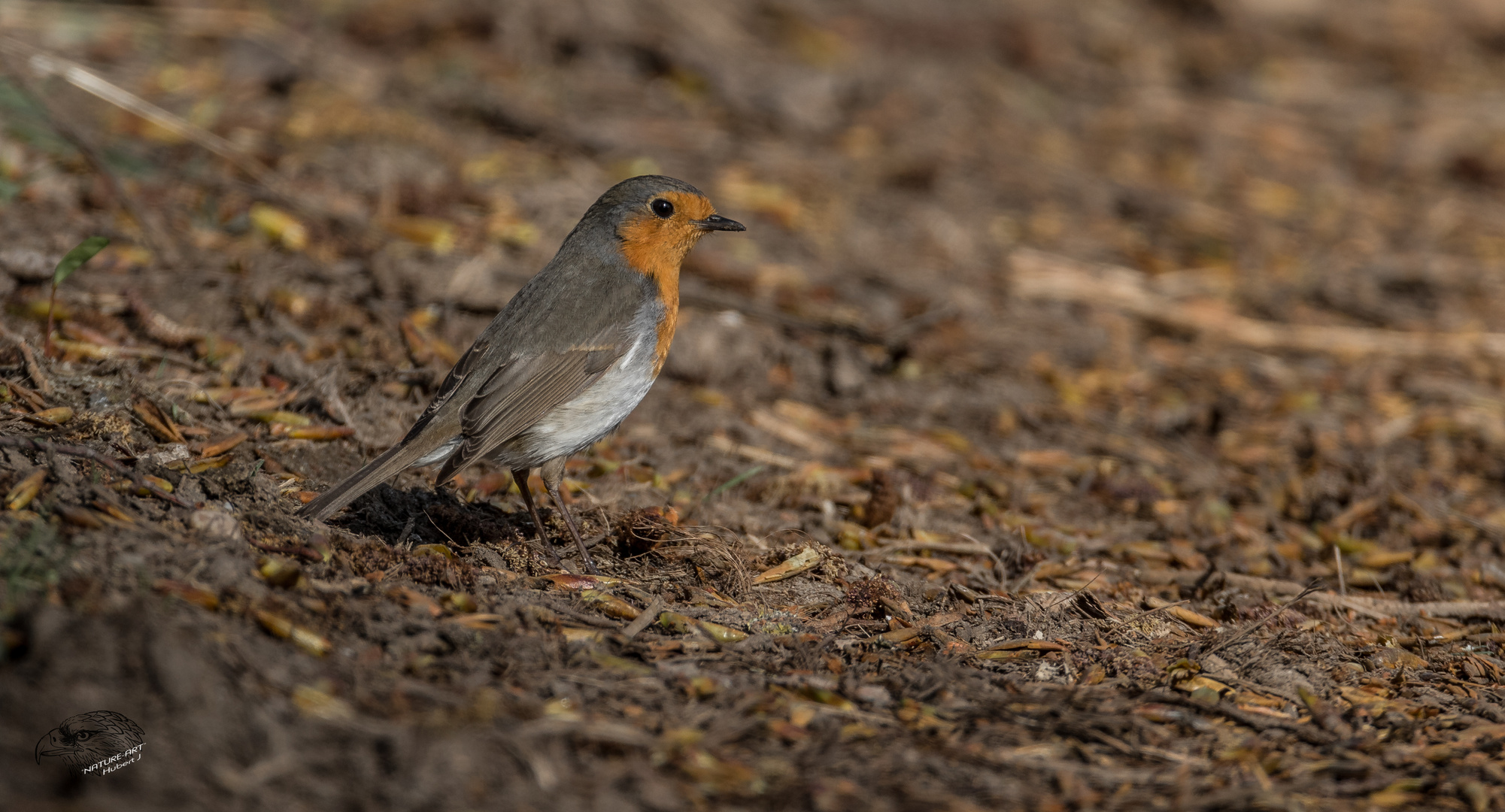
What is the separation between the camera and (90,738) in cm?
252

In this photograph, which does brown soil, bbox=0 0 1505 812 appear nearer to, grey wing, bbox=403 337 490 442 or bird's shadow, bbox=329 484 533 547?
Answer: bird's shadow, bbox=329 484 533 547

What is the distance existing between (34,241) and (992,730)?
4548mm

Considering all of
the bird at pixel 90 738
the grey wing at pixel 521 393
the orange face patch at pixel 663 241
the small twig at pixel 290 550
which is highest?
the orange face patch at pixel 663 241

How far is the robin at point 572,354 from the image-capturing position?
13.9 ft

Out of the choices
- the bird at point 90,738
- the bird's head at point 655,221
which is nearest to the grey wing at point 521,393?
the bird's head at point 655,221

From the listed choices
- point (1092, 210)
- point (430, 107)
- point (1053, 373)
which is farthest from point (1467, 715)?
point (430, 107)

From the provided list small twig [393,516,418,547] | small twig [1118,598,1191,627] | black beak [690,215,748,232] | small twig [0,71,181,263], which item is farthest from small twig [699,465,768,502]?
small twig [0,71,181,263]

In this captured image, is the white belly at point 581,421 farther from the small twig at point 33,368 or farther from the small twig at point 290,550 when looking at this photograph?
the small twig at point 33,368

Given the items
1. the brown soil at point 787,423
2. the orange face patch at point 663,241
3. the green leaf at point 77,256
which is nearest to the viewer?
the brown soil at point 787,423

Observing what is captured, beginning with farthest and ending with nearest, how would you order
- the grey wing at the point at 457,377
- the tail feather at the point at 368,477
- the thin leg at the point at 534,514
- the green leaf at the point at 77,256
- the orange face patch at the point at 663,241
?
1. the orange face patch at the point at 663,241
2. the green leaf at the point at 77,256
3. the grey wing at the point at 457,377
4. the thin leg at the point at 534,514
5. the tail feather at the point at 368,477

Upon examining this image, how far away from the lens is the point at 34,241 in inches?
207

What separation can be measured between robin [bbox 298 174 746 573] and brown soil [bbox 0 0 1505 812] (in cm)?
30

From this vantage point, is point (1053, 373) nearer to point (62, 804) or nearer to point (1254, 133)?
point (1254, 133)

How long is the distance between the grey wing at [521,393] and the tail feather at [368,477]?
0.11 m
